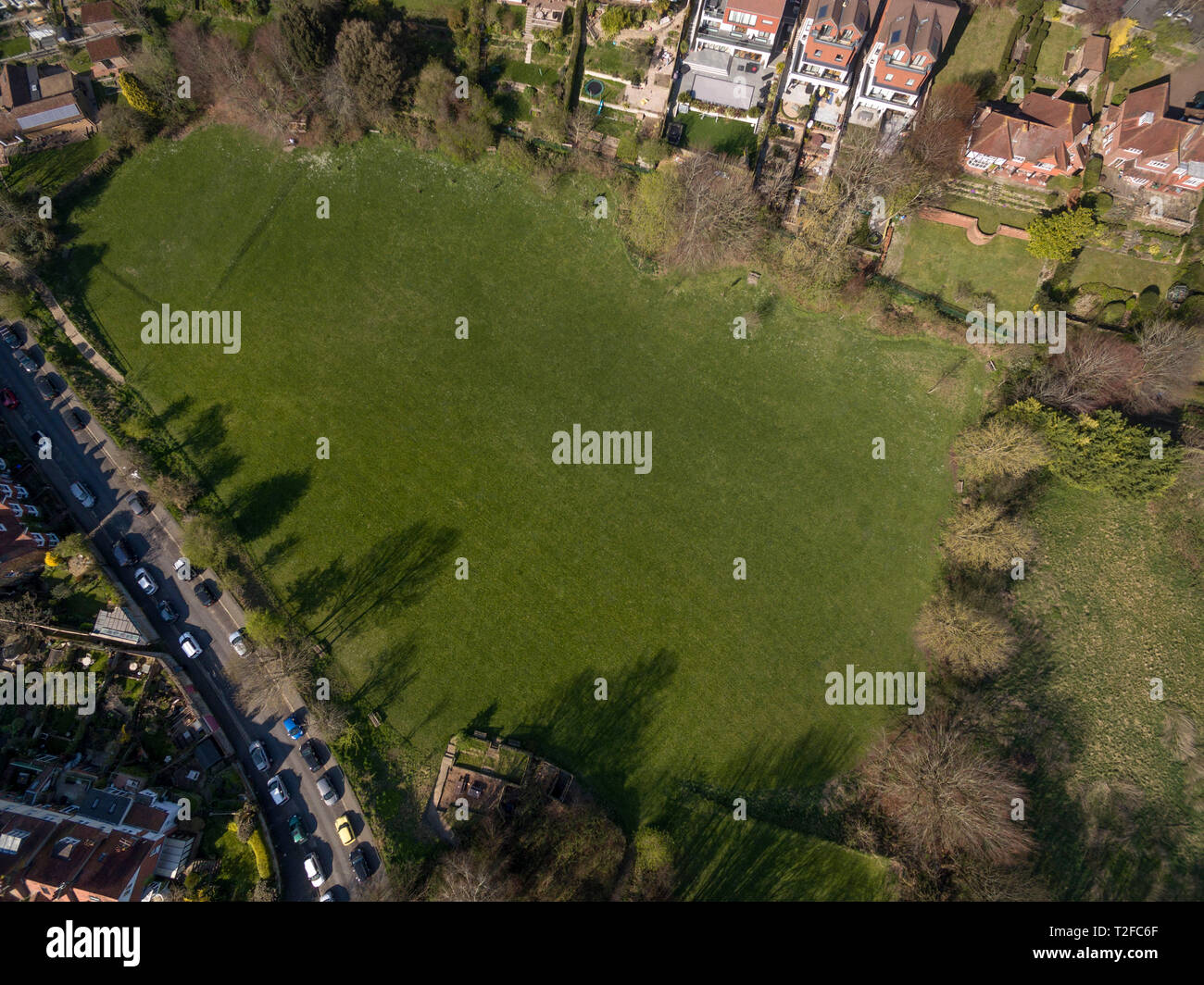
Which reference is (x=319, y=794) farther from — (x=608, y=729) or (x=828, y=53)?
(x=828, y=53)

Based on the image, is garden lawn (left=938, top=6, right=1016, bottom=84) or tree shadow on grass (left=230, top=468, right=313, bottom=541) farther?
garden lawn (left=938, top=6, right=1016, bottom=84)

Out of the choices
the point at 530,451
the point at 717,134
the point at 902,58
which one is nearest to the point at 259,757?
the point at 530,451

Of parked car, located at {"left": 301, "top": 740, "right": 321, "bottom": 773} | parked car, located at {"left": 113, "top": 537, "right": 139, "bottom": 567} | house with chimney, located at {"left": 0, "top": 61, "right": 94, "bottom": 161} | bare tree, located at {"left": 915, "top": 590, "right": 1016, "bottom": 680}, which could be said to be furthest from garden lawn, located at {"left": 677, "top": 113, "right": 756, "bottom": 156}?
parked car, located at {"left": 301, "top": 740, "right": 321, "bottom": 773}

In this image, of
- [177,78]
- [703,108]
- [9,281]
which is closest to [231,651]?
[9,281]

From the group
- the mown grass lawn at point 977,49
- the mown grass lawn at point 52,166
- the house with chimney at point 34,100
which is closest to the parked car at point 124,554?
the mown grass lawn at point 52,166

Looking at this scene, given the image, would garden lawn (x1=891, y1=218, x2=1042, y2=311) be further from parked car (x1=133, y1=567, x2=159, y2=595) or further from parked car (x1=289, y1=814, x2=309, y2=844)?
parked car (x1=133, y1=567, x2=159, y2=595)

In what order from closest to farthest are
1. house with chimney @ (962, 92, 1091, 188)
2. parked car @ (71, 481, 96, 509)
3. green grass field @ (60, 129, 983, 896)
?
parked car @ (71, 481, 96, 509) → green grass field @ (60, 129, 983, 896) → house with chimney @ (962, 92, 1091, 188)
